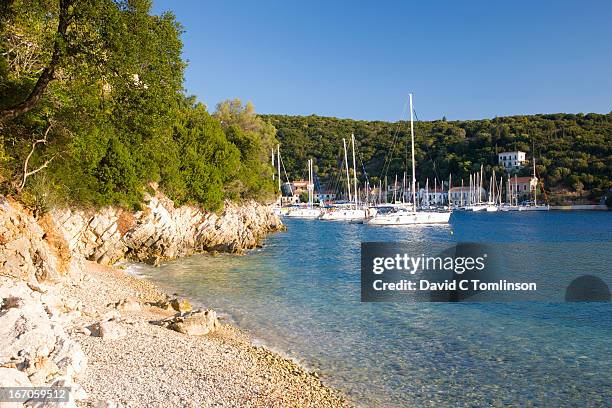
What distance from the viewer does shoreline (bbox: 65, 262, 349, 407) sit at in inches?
262

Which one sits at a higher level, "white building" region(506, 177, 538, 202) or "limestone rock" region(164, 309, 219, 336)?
"white building" region(506, 177, 538, 202)

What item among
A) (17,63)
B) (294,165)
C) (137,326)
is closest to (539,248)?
(137,326)

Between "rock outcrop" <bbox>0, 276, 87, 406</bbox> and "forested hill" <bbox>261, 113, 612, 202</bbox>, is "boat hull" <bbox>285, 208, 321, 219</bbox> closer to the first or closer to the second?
"forested hill" <bbox>261, 113, 612, 202</bbox>

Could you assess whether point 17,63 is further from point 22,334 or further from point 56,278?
point 22,334

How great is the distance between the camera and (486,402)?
8133mm

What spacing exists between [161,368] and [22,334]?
95.5 inches

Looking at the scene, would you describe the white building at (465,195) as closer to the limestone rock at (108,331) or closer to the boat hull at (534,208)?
the boat hull at (534,208)

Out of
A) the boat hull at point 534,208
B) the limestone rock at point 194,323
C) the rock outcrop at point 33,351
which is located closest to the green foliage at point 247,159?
the limestone rock at point 194,323

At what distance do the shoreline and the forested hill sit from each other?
97606mm

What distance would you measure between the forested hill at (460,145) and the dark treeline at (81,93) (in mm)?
89526

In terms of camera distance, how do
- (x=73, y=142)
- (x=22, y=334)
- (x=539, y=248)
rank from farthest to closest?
(x=539, y=248)
(x=73, y=142)
(x=22, y=334)

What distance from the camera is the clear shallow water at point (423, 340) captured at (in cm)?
862

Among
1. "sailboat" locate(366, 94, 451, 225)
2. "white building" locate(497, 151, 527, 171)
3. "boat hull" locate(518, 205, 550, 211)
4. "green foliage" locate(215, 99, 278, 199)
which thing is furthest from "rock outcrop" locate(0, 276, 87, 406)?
"white building" locate(497, 151, 527, 171)

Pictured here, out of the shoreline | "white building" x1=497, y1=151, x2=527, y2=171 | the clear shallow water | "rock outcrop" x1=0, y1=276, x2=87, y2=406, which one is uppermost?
"white building" x1=497, y1=151, x2=527, y2=171
